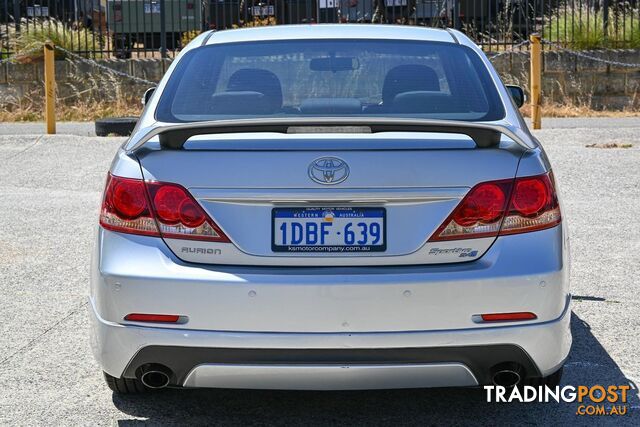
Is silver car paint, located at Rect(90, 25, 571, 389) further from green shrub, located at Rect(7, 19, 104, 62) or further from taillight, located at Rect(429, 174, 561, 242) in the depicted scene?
green shrub, located at Rect(7, 19, 104, 62)

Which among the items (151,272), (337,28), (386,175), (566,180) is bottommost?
(566,180)

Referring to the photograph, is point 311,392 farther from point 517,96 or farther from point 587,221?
point 587,221

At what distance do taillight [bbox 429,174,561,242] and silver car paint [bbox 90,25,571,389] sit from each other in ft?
0.11

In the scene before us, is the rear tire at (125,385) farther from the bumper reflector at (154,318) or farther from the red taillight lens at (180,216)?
the red taillight lens at (180,216)

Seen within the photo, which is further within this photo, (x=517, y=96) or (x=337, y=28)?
(x=517, y=96)

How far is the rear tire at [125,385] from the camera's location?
4273 millimetres

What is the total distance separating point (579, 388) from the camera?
456 cm

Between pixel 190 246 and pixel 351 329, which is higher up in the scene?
pixel 190 246

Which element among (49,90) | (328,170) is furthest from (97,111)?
(328,170)

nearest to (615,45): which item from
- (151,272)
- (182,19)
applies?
(182,19)

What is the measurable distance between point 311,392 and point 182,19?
655 inches

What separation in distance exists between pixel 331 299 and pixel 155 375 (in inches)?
29.3

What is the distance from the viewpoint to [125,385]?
4.32 meters

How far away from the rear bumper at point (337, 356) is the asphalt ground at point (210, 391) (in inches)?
22.3
